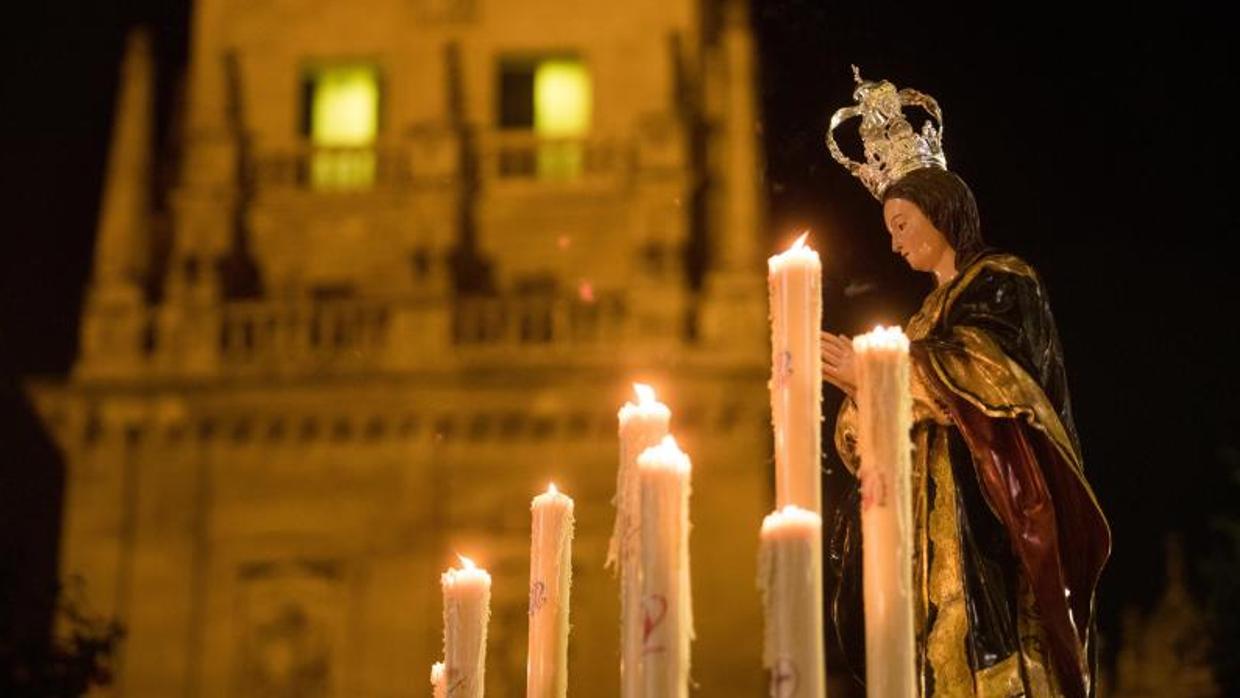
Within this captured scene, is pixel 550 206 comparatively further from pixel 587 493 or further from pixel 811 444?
pixel 811 444

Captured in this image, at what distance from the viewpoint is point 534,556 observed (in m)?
6.02

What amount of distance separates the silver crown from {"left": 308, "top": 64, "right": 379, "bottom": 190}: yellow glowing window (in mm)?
29760

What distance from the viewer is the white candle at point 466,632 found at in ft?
19.4

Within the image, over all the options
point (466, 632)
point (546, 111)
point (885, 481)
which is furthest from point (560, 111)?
point (885, 481)

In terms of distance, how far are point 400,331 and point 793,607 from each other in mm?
29026

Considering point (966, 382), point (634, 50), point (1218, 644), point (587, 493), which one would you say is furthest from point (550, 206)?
point (966, 382)

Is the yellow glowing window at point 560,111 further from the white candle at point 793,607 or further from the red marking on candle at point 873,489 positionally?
the white candle at point 793,607

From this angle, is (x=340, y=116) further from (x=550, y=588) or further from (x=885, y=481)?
(x=885, y=481)

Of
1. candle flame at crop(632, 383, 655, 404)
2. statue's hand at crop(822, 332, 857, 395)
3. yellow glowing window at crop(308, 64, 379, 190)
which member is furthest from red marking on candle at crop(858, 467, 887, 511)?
yellow glowing window at crop(308, 64, 379, 190)

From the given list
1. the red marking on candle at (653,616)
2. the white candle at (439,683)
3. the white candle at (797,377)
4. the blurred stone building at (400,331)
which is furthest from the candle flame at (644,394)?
the blurred stone building at (400,331)

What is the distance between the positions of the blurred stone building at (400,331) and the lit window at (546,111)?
5 centimetres

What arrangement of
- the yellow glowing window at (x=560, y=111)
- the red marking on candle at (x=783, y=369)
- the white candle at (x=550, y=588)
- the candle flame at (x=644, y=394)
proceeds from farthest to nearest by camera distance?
1. the yellow glowing window at (x=560, y=111)
2. the white candle at (x=550, y=588)
3. the candle flame at (x=644, y=394)
4. the red marking on candle at (x=783, y=369)

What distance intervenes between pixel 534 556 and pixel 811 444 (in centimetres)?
123

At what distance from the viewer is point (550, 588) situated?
5.97 m
